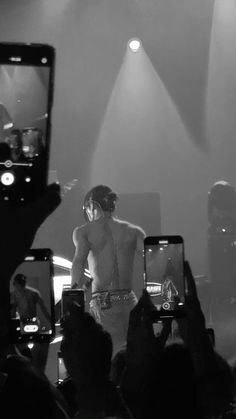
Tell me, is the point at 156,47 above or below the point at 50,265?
above

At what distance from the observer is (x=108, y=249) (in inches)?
196

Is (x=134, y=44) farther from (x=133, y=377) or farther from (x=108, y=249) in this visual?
(x=133, y=377)

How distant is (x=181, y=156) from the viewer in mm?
9758

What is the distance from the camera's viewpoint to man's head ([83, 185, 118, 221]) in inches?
Result: 194

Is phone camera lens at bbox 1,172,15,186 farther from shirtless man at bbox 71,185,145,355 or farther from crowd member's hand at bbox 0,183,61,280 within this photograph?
shirtless man at bbox 71,185,145,355

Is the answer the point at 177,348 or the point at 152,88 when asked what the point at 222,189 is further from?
the point at 177,348

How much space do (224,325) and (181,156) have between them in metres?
2.88

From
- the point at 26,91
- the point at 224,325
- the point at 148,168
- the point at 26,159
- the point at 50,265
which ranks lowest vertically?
the point at 224,325

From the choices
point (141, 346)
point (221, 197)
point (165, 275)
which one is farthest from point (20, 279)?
point (221, 197)

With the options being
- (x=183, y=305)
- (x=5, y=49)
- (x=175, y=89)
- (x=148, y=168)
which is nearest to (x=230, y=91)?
(x=175, y=89)

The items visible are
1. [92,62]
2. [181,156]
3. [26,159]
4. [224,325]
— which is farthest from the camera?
[181,156]

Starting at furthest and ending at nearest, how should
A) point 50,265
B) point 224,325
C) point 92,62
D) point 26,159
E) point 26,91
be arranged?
point 92,62 → point 224,325 → point 50,265 → point 26,91 → point 26,159

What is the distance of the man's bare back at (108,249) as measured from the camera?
4941 mm

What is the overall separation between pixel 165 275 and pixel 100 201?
8.96ft
